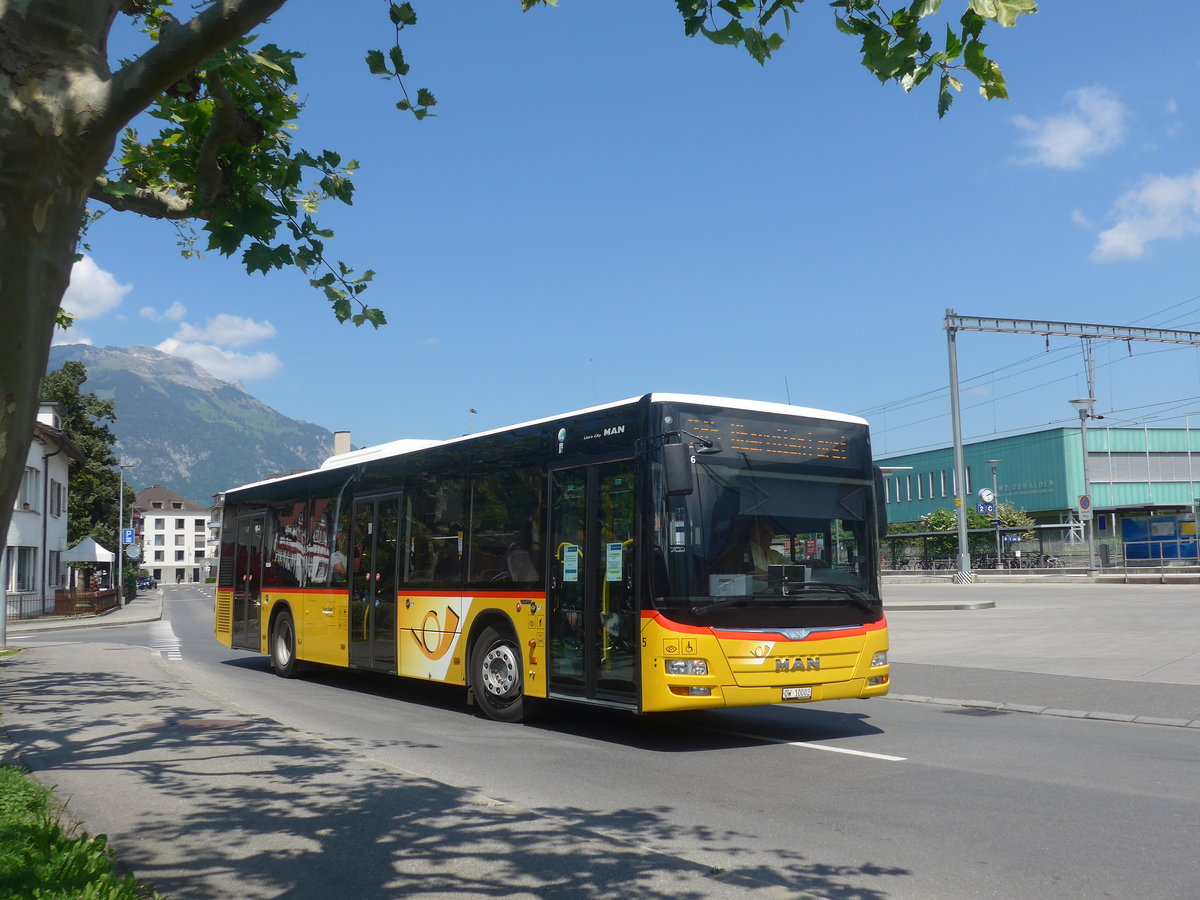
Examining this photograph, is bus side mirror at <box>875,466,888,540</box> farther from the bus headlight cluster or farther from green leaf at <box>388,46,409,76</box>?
green leaf at <box>388,46,409,76</box>

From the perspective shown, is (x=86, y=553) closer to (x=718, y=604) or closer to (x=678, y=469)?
(x=718, y=604)

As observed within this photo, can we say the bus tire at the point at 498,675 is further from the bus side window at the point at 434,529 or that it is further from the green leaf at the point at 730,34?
the green leaf at the point at 730,34

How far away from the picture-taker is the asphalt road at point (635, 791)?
5.32 metres

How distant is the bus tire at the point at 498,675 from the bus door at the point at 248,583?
6987 mm

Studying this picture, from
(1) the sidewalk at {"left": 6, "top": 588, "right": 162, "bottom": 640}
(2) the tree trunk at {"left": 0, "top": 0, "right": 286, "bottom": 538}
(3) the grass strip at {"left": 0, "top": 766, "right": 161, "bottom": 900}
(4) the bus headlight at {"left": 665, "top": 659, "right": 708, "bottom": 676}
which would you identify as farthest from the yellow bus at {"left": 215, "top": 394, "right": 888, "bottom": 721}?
(1) the sidewalk at {"left": 6, "top": 588, "right": 162, "bottom": 640}

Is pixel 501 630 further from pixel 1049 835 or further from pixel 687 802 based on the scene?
pixel 1049 835

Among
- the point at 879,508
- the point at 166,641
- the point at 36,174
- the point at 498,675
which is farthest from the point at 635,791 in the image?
the point at 166,641

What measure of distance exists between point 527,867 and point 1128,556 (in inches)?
1865

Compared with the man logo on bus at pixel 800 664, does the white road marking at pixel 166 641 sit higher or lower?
lower

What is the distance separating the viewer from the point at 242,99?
7.54 meters

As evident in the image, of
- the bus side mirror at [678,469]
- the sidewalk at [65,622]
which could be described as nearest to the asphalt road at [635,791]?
the bus side mirror at [678,469]

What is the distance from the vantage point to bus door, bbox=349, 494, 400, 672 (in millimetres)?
13626

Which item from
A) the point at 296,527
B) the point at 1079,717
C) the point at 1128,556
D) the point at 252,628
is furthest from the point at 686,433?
the point at 1128,556

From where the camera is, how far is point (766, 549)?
978 centimetres
